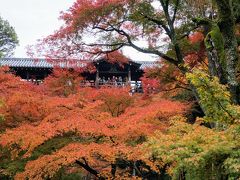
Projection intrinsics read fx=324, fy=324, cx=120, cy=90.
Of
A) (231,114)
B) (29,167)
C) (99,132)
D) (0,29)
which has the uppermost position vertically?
Result: (0,29)

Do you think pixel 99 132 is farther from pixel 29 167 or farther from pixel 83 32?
pixel 83 32

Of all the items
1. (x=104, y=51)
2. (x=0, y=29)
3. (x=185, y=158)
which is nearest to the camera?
(x=185, y=158)

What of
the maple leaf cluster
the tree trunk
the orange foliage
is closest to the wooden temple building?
the orange foliage

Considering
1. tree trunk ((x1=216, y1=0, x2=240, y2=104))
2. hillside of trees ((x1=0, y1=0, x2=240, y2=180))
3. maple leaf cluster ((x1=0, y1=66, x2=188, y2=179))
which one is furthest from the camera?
maple leaf cluster ((x1=0, y1=66, x2=188, y2=179))

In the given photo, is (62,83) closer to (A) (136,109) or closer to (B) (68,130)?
(A) (136,109)

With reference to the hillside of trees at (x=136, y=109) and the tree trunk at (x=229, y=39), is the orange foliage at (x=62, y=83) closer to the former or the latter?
the hillside of trees at (x=136, y=109)

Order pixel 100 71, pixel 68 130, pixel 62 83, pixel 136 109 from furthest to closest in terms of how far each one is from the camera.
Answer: pixel 100 71
pixel 62 83
pixel 136 109
pixel 68 130

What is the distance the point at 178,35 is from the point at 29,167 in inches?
273

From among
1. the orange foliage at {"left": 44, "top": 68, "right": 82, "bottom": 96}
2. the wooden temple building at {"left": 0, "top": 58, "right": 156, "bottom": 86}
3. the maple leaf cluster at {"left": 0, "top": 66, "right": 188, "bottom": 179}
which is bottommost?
the maple leaf cluster at {"left": 0, "top": 66, "right": 188, "bottom": 179}

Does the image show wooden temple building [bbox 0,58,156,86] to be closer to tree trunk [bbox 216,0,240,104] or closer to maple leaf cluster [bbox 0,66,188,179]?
maple leaf cluster [bbox 0,66,188,179]

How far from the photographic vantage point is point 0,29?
101ft

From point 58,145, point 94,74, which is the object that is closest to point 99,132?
point 58,145

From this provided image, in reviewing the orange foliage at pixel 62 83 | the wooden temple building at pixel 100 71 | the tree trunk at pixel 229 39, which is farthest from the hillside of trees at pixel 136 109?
the wooden temple building at pixel 100 71

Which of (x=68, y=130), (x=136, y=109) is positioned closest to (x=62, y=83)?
(x=136, y=109)
